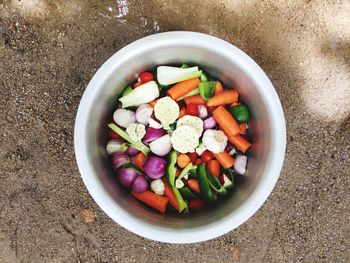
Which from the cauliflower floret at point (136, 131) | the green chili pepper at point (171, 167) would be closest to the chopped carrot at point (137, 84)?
the cauliflower floret at point (136, 131)

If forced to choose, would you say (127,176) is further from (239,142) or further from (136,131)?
(239,142)

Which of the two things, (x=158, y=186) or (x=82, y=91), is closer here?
(x=158, y=186)

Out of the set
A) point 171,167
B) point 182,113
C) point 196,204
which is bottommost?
point 196,204

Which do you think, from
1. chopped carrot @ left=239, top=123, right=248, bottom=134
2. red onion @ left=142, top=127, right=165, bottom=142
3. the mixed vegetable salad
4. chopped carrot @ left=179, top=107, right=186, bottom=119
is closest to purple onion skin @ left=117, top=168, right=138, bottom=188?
the mixed vegetable salad

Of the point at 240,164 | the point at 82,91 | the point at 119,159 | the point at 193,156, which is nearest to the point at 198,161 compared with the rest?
the point at 193,156

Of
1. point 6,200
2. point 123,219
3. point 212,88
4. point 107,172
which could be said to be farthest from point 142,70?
point 6,200

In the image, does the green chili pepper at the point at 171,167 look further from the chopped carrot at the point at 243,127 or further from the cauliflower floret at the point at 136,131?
the chopped carrot at the point at 243,127

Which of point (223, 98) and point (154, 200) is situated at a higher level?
point (223, 98)
